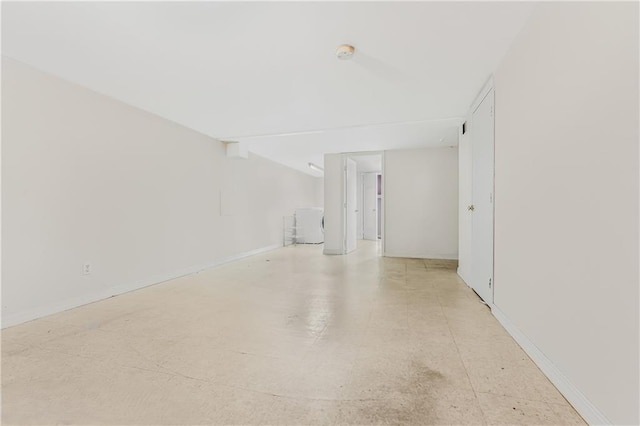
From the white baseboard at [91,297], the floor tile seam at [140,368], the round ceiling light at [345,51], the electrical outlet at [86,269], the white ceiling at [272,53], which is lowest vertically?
the floor tile seam at [140,368]

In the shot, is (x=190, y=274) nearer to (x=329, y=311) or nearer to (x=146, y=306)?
(x=146, y=306)

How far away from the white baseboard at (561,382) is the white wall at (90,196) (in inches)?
152

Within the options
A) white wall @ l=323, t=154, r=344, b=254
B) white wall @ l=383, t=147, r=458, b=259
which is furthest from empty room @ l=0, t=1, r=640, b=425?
white wall @ l=323, t=154, r=344, b=254

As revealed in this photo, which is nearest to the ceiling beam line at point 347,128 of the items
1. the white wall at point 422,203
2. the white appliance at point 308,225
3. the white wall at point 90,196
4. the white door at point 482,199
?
the white wall at point 90,196

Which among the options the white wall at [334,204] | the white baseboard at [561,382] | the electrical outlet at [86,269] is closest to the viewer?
the white baseboard at [561,382]

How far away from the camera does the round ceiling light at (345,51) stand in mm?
2158

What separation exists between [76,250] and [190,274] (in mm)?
1616

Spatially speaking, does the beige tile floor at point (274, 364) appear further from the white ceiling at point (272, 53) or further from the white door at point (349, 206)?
the white door at point (349, 206)

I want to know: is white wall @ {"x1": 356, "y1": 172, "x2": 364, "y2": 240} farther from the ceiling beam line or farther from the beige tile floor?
the beige tile floor

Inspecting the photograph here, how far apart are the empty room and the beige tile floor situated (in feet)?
0.05

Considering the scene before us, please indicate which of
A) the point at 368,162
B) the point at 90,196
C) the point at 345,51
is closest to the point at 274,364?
the point at 345,51

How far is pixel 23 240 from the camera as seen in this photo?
2.38 metres

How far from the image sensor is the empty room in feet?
4.07

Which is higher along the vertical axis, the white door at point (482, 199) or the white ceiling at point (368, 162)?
the white ceiling at point (368, 162)
